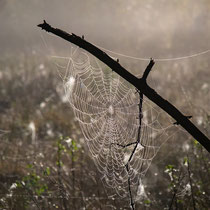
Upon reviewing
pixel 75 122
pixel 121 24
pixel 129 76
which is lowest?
pixel 129 76

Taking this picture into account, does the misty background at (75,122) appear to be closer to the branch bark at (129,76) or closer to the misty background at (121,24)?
the misty background at (121,24)

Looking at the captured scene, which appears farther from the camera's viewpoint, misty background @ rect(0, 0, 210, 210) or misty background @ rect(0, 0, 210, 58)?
misty background @ rect(0, 0, 210, 58)

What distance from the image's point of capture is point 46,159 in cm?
543

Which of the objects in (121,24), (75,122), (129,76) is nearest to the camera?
(129,76)

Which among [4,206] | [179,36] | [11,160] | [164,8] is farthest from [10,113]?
[164,8]

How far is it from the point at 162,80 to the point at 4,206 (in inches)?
266

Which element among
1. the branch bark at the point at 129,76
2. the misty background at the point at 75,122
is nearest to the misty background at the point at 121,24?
the misty background at the point at 75,122

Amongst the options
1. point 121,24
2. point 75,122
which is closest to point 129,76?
point 75,122

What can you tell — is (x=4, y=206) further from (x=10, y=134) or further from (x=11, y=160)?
(x=10, y=134)

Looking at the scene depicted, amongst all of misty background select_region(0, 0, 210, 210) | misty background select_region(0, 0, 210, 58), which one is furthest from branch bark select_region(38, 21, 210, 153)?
misty background select_region(0, 0, 210, 58)

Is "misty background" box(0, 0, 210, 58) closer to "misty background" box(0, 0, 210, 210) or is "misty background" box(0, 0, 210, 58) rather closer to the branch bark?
"misty background" box(0, 0, 210, 210)

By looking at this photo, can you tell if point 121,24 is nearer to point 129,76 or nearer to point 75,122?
point 75,122

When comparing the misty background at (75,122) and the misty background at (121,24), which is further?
the misty background at (121,24)

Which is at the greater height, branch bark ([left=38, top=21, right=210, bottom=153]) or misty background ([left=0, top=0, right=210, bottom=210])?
misty background ([left=0, top=0, right=210, bottom=210])
